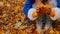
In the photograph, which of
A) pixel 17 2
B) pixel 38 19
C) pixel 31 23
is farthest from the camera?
pixel 17 2

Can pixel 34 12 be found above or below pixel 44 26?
above

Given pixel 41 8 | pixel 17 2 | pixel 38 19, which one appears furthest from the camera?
pixel 17 2

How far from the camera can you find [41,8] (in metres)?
1.57

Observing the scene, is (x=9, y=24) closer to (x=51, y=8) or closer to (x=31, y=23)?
(x=31, y=23)

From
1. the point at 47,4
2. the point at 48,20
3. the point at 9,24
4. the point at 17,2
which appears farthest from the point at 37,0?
the point at 17,2

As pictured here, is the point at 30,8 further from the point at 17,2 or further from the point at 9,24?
the point at 17,2

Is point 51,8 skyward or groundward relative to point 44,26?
skyward

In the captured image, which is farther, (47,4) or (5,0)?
(5,0)

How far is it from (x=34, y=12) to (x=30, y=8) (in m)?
0.09

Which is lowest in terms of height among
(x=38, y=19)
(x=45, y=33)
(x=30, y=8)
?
(x=45, y=33)

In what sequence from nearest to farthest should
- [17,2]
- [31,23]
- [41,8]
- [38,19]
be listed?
[41,8], [38,19], [31,23], [17,2]

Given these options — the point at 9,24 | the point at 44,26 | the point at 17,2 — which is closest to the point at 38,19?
the point at 44,26

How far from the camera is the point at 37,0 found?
5.31 feet

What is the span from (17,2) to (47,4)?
75 centimetres
